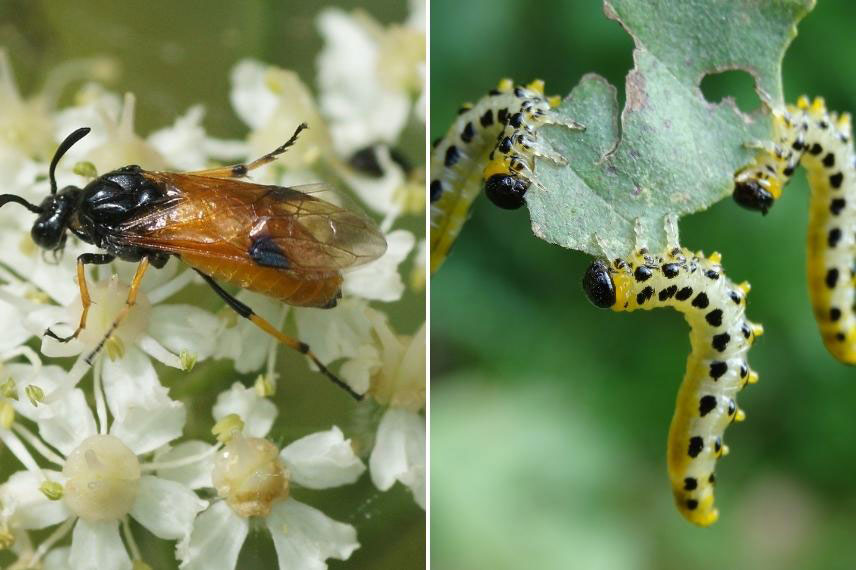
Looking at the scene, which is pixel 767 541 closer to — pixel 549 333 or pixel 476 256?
pixel 549 333

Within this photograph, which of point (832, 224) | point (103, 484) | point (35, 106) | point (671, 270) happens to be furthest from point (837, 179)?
point (35, 106)

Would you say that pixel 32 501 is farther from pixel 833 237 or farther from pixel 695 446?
pixel 833 237

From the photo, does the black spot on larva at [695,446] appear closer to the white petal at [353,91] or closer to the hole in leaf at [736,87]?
the hole in leaf at [736,87]

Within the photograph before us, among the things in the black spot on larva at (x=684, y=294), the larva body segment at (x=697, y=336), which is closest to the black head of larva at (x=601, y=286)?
the larva body segment at (x=697, y=336)

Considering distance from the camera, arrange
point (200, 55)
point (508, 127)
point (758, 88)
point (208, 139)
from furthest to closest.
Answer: point (200, 55)
point (208, 139)
point (758, 88)
point (508, 127)

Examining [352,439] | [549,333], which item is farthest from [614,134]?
[549,333]

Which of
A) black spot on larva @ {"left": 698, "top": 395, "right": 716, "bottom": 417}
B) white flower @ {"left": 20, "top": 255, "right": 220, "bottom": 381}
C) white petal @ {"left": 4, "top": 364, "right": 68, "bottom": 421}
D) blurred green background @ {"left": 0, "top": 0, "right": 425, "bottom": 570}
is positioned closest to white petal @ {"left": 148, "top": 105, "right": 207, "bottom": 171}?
blurred green background @ {"left": 0, "top": 0, "right": 425, "bottom": 570}

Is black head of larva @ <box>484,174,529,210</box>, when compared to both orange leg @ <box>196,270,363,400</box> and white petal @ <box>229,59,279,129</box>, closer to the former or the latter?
orange leg @ <box>196,270,363,400</box>
